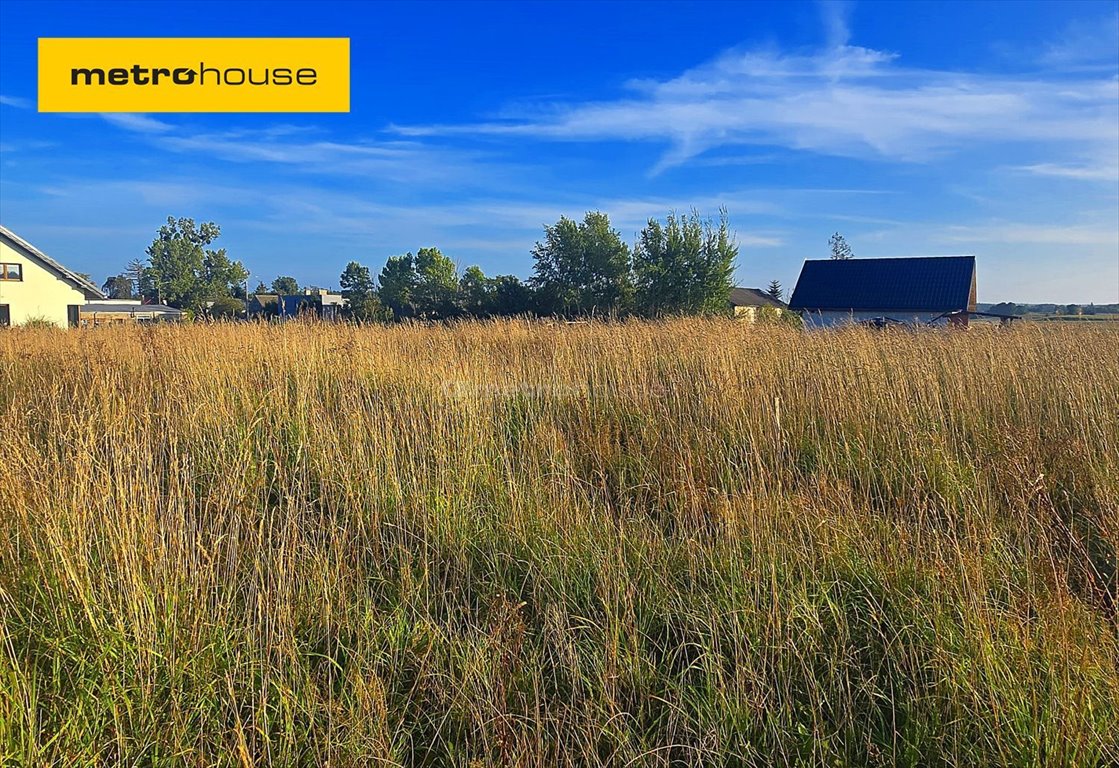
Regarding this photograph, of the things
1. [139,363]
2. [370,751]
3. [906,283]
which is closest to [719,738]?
[370,751]

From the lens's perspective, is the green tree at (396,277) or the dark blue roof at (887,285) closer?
the dark blue roof at (887,285)

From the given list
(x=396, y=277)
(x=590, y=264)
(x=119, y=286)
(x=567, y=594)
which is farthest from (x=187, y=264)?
(x=567, y=594)

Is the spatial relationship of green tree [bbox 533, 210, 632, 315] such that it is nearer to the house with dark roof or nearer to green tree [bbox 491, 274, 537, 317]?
green tree [bbox 491, 274, 537, 317]

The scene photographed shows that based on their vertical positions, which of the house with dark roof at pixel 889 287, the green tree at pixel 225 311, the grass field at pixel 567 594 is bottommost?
the grass field at pixel 567 594

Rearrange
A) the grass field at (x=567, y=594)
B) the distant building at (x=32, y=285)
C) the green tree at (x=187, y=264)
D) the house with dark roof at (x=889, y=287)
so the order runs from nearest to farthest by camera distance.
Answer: the grass field at (x=567, y=594), the distant building at (x=32, y=285), the house with dark roof at (x=889, y=287), the green tree at (x=187, y=264)

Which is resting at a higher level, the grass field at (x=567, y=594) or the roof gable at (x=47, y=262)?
the roof gable at (x=47, y=262)

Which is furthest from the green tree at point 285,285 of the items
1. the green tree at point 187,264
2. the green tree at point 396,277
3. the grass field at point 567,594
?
the grass field at point 567,594

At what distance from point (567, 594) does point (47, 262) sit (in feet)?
138

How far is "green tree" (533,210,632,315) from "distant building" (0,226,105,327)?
2524 centimetres

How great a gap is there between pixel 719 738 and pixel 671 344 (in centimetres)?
608

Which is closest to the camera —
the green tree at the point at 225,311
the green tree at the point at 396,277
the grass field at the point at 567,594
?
the grass field at the point at 567,594

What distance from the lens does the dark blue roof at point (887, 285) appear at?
3269 cm

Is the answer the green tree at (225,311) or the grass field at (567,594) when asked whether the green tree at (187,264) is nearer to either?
the green tree at (225,311)

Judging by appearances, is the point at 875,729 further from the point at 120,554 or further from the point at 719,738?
the point at 120,554
